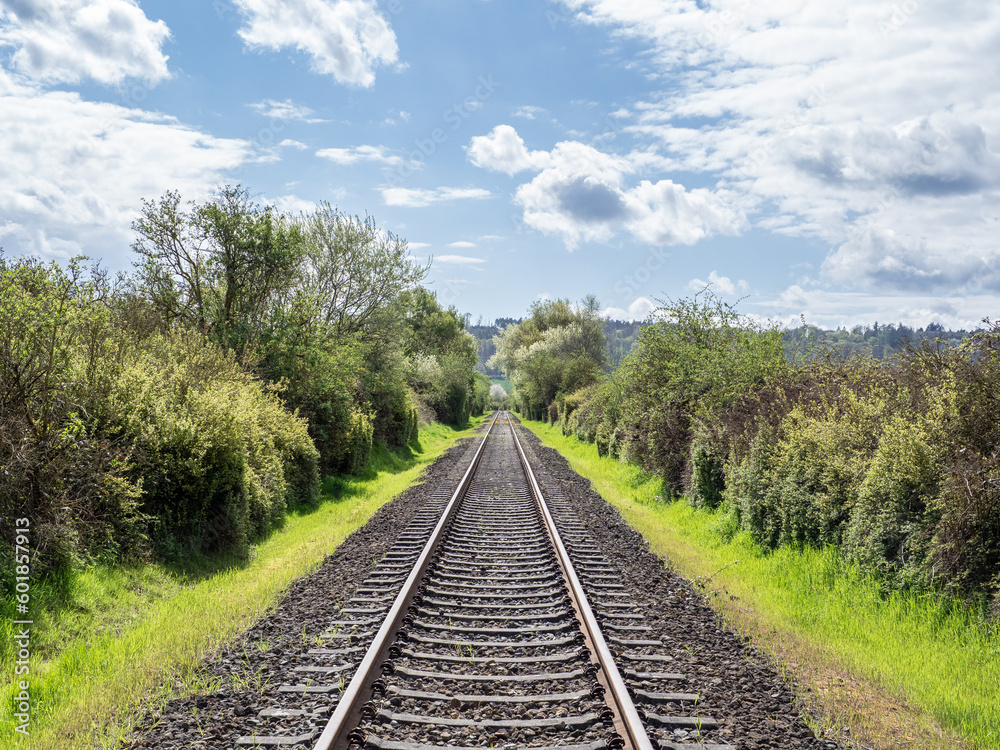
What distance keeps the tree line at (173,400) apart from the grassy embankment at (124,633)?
1.56 feet

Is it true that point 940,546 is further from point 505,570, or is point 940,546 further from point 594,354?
point 594,354

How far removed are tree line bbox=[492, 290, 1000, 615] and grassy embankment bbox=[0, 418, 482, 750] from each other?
7.07 meters

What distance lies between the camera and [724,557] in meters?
9.83

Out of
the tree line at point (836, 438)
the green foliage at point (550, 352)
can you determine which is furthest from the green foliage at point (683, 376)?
the green foliage at point (550, 352)

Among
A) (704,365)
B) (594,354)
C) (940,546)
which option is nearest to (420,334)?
(594,354)

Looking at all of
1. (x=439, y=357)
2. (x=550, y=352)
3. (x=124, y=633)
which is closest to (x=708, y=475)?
(x=124, y=633)

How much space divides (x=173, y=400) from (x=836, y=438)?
9.49m

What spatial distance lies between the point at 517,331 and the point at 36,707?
71.6 meters

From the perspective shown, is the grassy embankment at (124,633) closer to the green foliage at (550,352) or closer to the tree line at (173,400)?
the tree line at (173,400)

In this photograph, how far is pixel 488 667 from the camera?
523 centimetres

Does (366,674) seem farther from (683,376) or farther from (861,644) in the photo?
(683,376)

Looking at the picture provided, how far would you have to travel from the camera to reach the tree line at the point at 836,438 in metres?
6.28

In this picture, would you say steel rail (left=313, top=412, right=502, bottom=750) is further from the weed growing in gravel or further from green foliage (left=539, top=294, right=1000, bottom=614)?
green foliage (left=539, top=294, right=1000, bottom=614)

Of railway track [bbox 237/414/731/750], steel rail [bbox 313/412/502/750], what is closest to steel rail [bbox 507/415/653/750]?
railway track [bbox 237/414/731/750]
